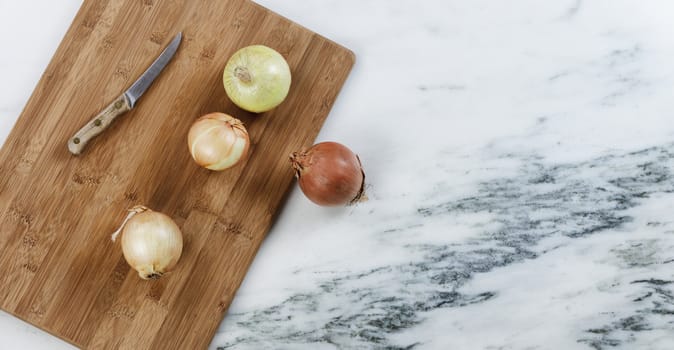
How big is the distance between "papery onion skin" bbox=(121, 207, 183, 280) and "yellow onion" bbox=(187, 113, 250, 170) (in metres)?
0.14

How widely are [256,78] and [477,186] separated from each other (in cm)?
53

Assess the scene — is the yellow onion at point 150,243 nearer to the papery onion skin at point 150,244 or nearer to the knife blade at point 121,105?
the papery onion skin at point 150,244

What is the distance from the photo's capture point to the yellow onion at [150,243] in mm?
1345

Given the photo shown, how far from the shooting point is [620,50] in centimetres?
153

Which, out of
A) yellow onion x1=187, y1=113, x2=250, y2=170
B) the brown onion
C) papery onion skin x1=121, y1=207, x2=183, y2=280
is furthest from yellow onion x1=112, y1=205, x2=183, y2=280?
the brown onion

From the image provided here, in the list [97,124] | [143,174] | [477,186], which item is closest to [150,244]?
[143,174]

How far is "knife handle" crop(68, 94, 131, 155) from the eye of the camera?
1.42 metres

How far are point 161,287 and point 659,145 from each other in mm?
1106

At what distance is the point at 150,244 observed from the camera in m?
1.34

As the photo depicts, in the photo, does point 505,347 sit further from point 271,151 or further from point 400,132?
point 271,151

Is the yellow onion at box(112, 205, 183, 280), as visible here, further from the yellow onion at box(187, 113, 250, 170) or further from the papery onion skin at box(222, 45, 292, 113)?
the papery onion skin at box(222, 45, 292, 113)

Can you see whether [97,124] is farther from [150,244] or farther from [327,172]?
[327,172]

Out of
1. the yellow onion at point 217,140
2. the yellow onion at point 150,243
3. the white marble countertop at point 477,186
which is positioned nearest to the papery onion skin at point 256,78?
the yellow onion at point 217,140

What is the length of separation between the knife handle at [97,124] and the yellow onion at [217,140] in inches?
6.4
